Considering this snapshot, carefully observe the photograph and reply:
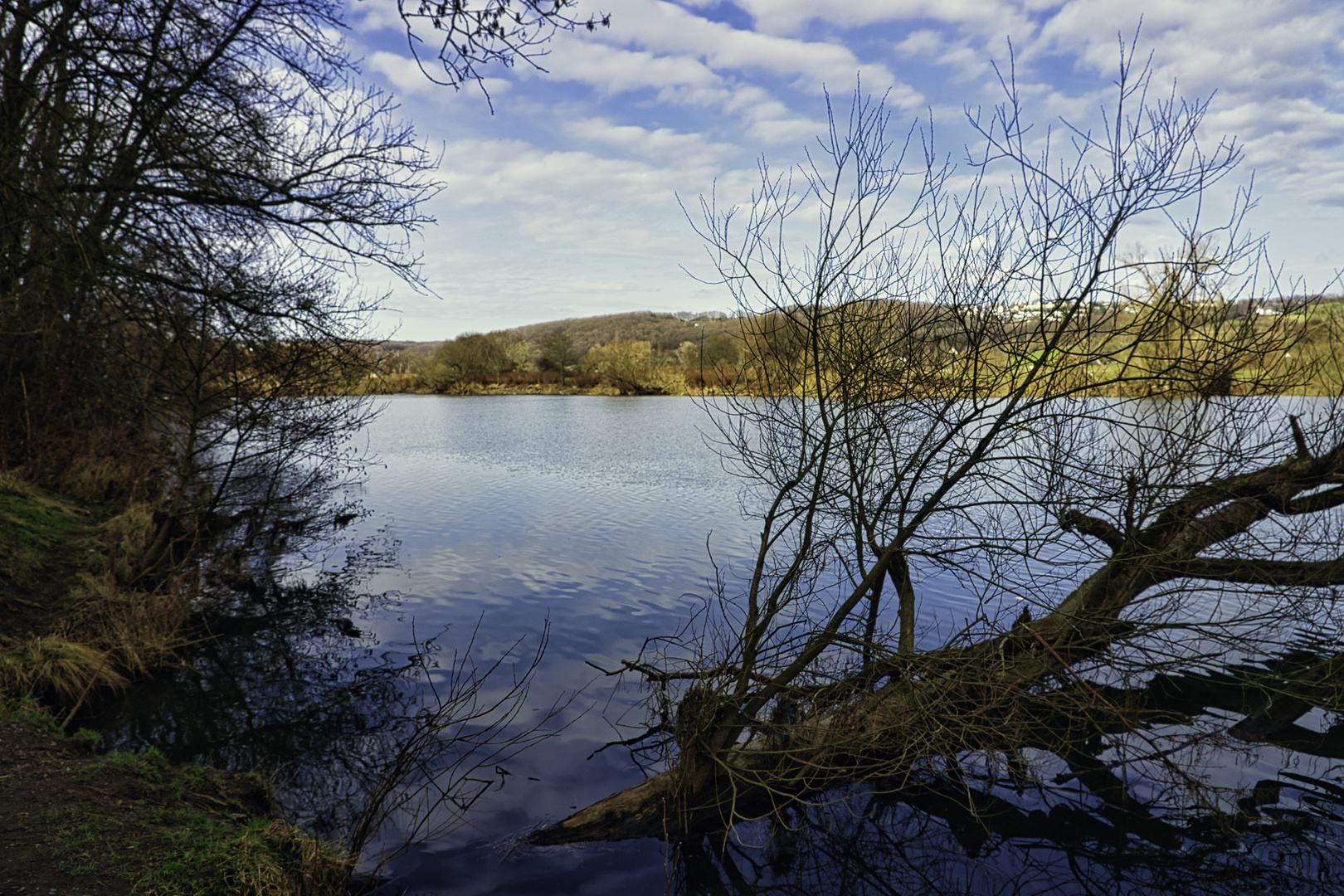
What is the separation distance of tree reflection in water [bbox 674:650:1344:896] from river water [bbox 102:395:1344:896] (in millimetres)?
21

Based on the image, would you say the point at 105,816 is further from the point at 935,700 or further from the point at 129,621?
the point at 935,700

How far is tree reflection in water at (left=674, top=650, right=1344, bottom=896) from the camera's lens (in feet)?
17.1

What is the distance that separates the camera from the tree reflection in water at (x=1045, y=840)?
521 cm

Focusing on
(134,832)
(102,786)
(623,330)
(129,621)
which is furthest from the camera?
(623,330)

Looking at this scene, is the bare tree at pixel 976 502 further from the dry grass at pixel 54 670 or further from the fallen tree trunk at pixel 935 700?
the dry grass at pixel 54 670

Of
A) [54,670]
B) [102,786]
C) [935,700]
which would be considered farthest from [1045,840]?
[54,670]

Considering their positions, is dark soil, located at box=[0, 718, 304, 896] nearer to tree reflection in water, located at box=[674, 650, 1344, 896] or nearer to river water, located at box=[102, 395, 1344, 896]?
river water, located at box=[102, 395, 1344, 896]

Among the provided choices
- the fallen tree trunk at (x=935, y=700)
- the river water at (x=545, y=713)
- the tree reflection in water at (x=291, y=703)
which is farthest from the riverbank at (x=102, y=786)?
the fallen tree trunk at (x=935, y=700)

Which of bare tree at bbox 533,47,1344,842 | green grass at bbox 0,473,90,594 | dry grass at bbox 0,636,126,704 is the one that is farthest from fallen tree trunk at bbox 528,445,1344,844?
green grass at bbox 0,473,90,594

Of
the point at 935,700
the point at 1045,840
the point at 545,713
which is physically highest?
the point at 935,700

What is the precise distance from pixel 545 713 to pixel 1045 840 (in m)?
4.72

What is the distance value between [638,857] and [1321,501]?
6.44 m

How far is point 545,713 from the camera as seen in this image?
769 centimetres

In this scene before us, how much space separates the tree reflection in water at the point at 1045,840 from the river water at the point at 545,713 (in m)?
0.02
